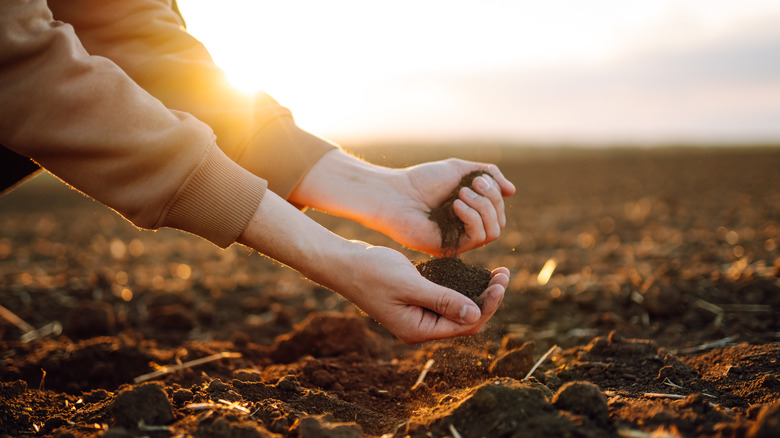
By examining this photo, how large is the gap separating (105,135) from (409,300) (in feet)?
3.99

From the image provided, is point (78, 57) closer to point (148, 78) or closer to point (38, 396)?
point (148, 78)

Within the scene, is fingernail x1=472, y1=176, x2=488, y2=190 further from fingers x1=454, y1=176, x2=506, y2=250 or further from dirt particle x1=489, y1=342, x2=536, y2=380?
dirt particle x1=489, y1=342, x2=536, y2=380

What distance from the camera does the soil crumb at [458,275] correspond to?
2.20 metres

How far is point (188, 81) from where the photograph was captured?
2441 mm

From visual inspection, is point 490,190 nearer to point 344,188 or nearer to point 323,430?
point 344,188

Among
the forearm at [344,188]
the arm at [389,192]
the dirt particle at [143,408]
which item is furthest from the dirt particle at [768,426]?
the forearm at [344,188]

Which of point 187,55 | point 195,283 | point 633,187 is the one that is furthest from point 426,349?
point 633,187

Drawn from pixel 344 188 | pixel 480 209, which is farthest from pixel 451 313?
pixel 344 188

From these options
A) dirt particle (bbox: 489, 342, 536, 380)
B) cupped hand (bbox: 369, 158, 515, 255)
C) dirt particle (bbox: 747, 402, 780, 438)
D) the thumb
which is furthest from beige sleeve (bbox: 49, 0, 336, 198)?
dirt particle (bbox: 747, 402, 780, 438)

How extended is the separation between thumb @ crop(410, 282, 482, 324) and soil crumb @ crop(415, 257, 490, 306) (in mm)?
184

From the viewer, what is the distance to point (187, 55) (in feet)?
8.18

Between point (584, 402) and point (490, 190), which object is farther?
point (490, 190)

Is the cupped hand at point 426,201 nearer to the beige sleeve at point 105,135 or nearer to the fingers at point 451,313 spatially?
the fingers at point 451,313

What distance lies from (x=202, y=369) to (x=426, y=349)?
1.13m
